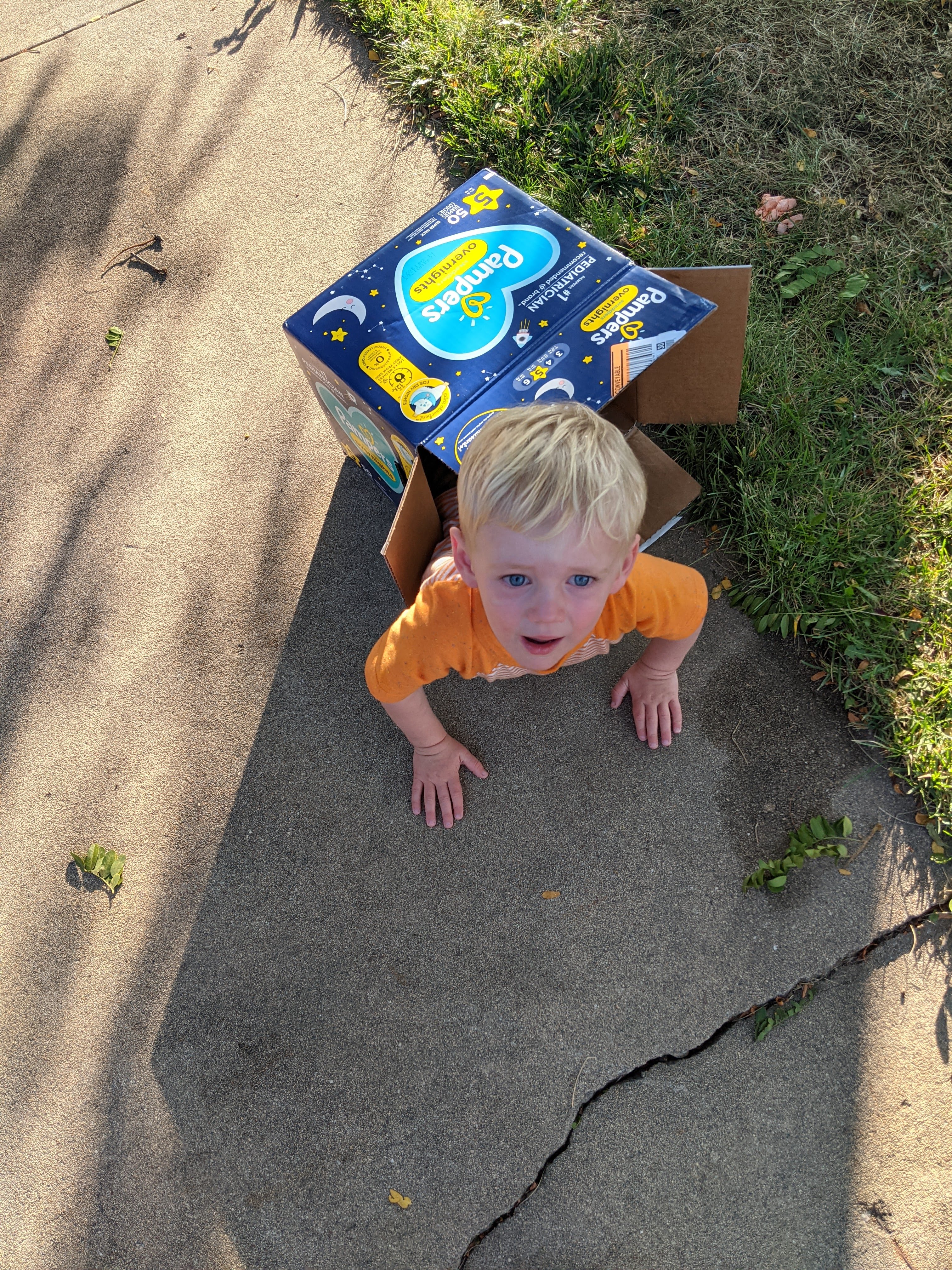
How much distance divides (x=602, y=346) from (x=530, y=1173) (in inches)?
69.8

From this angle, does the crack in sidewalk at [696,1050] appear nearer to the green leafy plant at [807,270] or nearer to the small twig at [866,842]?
the small twig at [866,842]

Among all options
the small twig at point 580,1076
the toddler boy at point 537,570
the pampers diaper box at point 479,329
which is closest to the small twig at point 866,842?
the toddler boy at point 537,570

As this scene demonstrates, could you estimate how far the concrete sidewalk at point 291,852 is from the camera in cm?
187

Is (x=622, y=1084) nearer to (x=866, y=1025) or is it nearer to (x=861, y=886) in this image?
(x=866, y=1025)

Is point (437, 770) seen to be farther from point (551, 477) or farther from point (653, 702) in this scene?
point (551, 477)

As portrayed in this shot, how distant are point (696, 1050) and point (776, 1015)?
0.20 m

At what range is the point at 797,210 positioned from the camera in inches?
99.5

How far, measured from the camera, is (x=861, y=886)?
1955mm

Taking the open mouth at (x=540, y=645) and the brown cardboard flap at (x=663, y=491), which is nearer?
the open mouth at (x=540, y=645)

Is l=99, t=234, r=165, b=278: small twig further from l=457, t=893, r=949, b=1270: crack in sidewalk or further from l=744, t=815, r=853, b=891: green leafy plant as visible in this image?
l=457, t=893, r=949, b=1270: crack in sidewalk

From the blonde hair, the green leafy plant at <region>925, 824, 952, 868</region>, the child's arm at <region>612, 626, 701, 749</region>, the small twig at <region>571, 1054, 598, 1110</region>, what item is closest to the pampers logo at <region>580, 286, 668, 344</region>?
the blonde hair

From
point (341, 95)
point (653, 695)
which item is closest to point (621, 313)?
point (653, 695)

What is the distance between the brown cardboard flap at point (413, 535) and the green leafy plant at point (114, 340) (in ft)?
4.57

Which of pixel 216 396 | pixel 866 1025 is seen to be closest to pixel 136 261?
pixel 216 396
